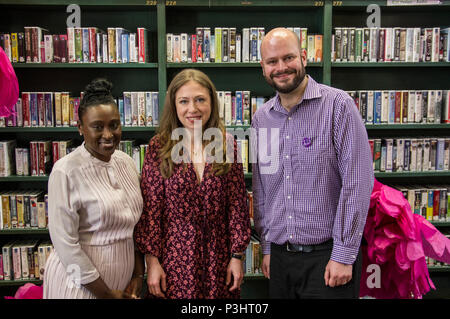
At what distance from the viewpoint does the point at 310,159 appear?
1687 mm

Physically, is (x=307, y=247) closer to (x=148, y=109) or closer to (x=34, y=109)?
(x=148, y=109)

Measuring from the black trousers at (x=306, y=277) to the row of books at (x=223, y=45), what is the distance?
161 centimetres

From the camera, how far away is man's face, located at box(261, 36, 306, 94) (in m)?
1.67

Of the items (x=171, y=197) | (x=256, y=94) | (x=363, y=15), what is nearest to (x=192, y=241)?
(x=171, y=197)

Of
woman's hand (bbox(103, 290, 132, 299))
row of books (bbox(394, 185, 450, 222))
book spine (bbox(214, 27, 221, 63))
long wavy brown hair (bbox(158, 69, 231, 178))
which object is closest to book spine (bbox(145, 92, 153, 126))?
book spine (bbox(214, 27, 221, 63))

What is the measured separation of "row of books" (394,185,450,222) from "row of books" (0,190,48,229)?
2.52 meters

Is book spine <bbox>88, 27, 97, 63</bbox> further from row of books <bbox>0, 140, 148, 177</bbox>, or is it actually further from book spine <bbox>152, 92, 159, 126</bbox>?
row of books <bbox>0, 140, 148, 177</bbox>

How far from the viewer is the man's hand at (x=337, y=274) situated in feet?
5.37

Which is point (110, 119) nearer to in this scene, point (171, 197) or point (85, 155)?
point (85, 155)

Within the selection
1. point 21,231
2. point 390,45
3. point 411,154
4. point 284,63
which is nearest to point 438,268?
point 411,154

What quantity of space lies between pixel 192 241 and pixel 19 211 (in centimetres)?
194

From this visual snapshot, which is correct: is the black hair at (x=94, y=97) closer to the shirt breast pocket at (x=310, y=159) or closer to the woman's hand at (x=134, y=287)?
the woman's hand at (x=134, y=287)

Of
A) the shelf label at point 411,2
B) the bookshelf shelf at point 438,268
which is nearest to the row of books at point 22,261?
the bookshelf shelf at point 438,268

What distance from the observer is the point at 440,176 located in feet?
11.2
